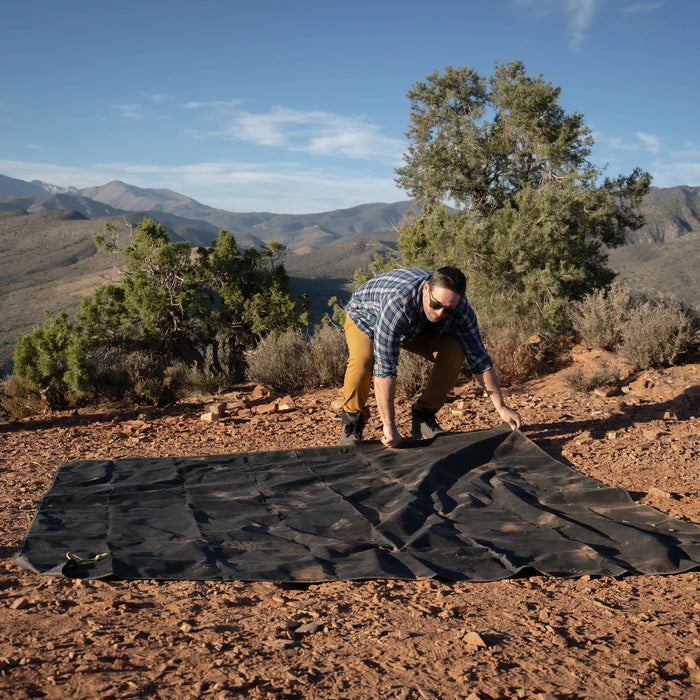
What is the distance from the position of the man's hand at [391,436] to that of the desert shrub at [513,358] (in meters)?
2.59

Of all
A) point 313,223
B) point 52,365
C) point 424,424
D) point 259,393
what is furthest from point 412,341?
point 313,223

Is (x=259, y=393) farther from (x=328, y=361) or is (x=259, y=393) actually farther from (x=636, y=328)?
(x=636, y=328)

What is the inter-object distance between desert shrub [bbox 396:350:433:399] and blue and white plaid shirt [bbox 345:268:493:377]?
6.00 ft

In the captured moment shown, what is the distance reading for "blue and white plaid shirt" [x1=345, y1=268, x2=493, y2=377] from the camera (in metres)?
4.31

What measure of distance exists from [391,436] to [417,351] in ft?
2.53

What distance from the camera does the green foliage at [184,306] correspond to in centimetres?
991

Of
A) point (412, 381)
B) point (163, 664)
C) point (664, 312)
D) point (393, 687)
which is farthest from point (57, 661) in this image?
point (664, 312)

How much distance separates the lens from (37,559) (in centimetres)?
296

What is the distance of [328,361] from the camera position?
743 cm

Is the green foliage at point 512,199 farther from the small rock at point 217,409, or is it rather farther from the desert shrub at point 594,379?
the small rock at point 217,409

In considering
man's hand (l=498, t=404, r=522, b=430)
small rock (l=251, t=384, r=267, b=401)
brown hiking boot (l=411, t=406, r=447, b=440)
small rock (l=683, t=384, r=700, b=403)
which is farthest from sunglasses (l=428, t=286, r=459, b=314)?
small rock (l=251, t=384, r=267, b=401)

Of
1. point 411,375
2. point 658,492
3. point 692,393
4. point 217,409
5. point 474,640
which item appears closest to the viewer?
point 474,640

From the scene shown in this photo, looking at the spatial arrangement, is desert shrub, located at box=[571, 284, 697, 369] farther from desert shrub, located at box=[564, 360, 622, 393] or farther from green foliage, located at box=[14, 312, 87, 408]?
green foliage, located at box=[14, 312, 87, 408]

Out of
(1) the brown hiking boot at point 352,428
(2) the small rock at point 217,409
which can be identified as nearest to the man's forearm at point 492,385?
(1) the brown hiking boot at point 352,428
